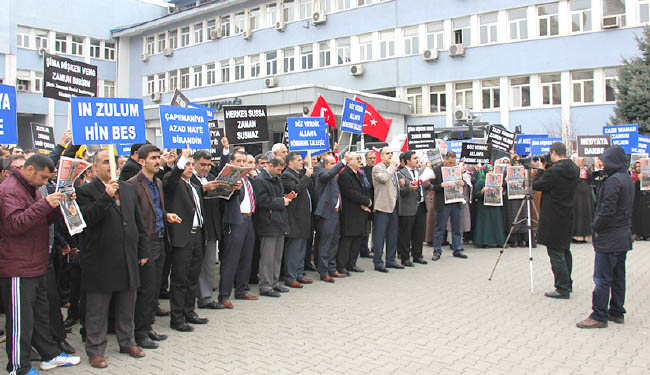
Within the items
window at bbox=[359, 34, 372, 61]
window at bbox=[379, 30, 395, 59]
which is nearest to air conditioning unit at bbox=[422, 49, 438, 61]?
window at bbox=[379, 30, 395, 59]

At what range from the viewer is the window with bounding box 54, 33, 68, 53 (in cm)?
4534

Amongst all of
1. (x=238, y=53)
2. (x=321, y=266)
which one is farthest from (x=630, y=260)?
(x=238, y=53)

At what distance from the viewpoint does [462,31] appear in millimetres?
34469

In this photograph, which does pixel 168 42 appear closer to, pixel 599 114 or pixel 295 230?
pixel 599 114

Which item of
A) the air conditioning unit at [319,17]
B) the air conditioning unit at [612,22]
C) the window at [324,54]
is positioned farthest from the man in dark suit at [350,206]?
the air conditioning unit at [319,17]

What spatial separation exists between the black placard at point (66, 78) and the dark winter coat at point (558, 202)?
6997 mm

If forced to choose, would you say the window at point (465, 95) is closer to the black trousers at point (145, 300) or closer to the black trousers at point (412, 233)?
the black trousers at point (412, 233)

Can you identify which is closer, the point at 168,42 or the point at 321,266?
the point at 321,266

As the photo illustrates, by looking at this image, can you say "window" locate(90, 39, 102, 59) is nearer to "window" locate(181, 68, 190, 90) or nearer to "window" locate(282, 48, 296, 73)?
"window" locate(181, 68, 190, 90)

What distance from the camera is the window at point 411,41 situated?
36.1 metres

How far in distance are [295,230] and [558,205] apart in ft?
12.9

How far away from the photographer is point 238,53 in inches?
1753

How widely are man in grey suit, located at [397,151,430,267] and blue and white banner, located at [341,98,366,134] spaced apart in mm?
1209

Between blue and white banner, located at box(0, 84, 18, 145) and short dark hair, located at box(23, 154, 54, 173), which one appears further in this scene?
blue and white banner, located at box(0, 84, 18, 145)
